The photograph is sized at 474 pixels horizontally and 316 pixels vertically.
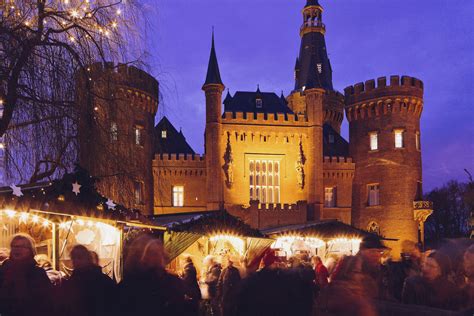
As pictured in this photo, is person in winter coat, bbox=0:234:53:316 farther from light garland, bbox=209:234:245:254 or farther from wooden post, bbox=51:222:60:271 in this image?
light garland, bbox=209:234:245:254

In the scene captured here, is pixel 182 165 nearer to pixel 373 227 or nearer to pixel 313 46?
pixel 373 227

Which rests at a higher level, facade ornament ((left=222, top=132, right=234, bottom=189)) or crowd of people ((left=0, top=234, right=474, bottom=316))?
facade ornament ((left=222, top=132, right=234, bottom=189))

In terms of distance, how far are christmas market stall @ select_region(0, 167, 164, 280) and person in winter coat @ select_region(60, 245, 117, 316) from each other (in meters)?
2.85

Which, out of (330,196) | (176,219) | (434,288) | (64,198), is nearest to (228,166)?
(330,196)

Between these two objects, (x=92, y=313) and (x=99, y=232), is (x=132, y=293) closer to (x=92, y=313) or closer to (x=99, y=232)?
(x=92, y=313)

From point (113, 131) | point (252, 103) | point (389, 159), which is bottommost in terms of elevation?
point (113, 131)

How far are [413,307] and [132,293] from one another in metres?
3.01

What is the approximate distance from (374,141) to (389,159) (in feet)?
5.09

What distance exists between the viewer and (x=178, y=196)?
3478 cm

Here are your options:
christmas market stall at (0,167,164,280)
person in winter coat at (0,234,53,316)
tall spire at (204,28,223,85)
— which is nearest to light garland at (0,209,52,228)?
christmas market stall at (0,167,164,280)

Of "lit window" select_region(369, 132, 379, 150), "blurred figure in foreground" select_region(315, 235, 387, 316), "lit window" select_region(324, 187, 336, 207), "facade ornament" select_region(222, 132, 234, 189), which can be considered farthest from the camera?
"lit window" select_region(324, 187, 336, 207)

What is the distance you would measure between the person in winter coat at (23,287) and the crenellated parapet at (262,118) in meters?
29.3

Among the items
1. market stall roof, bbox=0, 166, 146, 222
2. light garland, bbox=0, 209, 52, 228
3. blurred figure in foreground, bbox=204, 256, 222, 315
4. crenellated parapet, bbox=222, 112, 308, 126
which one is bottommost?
blurred figure in foreground, bbox=204, 256, 222, 315

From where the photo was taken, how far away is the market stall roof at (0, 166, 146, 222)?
7809 mm
